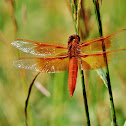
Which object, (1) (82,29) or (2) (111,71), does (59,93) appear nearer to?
(1) (82,29)

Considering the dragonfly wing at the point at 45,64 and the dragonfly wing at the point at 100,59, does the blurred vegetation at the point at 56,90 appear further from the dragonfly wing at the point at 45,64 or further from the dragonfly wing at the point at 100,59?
the dragonfly wing at the point at 100,59

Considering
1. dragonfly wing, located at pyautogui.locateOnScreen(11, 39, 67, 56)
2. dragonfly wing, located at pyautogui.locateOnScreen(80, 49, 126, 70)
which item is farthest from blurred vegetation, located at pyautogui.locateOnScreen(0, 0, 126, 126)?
dragonfly wing, located at pyautogui.locateOnScreen(80, 49, 126, 70)

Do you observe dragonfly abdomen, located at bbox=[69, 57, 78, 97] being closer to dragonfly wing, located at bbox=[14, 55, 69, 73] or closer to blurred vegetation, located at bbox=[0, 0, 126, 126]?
dragonfly wing, located at bbox=[14, 55, 69, 73]

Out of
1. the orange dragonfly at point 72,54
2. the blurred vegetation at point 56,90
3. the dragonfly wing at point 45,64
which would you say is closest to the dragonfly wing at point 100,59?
the orange dragonfly at point 72,54

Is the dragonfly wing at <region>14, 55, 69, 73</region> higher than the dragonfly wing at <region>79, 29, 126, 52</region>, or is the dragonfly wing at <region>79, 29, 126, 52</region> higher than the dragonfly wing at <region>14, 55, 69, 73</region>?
the dragonfly wing at <region>79, 29, 126, 52</region>

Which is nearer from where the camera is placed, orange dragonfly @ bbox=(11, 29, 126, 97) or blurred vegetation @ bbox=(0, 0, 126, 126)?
orange dragonfly @ bbox=(11, 29, 126, 97)

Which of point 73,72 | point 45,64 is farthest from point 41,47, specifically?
point 73,72

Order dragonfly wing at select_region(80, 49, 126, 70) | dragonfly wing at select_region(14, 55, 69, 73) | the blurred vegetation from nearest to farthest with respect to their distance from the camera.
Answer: dragonfly wing at select_region(80, 49, 126, 70) < dragonfly wing at select_region(14, 55, 69, 73) < the blurred vegetation

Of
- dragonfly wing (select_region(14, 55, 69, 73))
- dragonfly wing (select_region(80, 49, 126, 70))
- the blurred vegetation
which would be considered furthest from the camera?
the blurred vegetation
